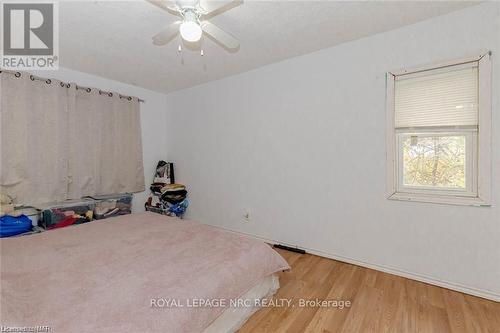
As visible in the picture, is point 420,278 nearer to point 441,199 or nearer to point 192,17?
point 441,199

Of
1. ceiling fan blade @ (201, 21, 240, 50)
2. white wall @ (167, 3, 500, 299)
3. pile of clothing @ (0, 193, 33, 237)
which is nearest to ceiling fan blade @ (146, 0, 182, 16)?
ceiling fan blade @ (201, 21, 240, 50)

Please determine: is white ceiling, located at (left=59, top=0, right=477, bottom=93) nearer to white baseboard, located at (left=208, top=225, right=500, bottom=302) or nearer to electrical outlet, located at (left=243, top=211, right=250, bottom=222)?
electrical outlet, located at (left=243, top=211, right=250, bottom=222)

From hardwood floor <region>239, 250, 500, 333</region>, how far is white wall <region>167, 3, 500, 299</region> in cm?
21

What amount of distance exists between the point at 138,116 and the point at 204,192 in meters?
1.74

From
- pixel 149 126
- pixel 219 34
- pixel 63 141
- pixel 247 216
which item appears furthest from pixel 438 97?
pixel 63 141

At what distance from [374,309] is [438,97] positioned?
6.53 ft

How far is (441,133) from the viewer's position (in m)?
2.16

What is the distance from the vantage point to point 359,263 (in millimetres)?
2525

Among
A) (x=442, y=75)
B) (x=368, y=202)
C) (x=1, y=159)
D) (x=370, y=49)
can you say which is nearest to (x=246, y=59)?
(x=370, y=49)

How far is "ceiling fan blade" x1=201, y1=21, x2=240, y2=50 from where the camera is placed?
71.6 inches

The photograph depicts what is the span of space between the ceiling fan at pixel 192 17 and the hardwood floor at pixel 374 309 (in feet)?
7.17

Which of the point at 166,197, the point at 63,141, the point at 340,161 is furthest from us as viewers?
the point at 166,197

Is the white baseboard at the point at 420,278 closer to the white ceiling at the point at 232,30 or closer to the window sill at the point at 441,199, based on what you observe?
the window sill at the point at 441,199

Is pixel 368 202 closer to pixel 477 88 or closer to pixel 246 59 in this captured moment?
pixel 477 88
